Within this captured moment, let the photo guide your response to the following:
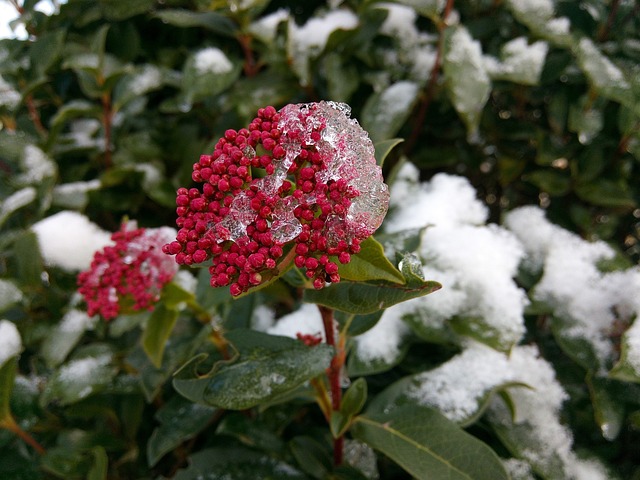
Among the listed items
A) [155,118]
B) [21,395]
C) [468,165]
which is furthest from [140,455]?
[468,165]

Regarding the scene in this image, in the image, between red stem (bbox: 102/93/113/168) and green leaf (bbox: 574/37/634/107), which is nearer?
green leaf (bbox: 574/37/634/107)

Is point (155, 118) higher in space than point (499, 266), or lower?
higher

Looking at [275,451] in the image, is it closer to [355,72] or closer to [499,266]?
[499,266]

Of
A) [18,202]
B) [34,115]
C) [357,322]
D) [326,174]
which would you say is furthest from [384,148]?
[34,115]

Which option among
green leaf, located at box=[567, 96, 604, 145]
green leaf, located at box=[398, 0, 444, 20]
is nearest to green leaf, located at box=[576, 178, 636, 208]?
green leaf, located at box=[567, 96, 604, 145]

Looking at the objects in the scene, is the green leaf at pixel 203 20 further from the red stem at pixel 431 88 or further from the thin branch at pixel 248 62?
the red stem at pixel 431 88

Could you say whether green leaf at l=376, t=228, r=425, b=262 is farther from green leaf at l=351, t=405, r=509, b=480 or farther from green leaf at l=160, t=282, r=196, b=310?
green leaf at l=160, t=282, r=196, b=310
